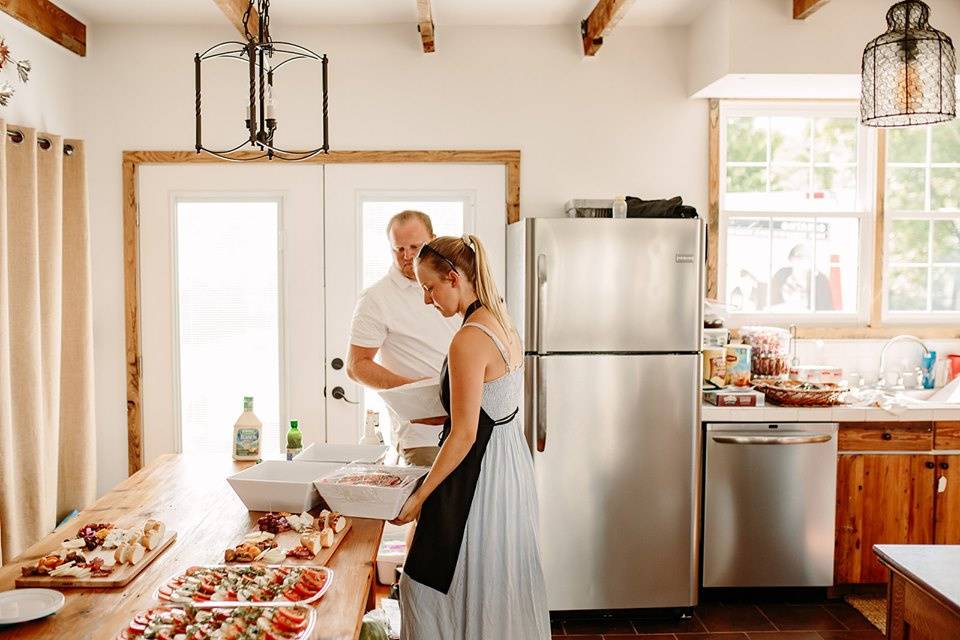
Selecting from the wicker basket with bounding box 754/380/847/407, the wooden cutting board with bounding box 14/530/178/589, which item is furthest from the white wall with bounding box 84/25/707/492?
the wooden cutting board with bounding box 14/530/178/589

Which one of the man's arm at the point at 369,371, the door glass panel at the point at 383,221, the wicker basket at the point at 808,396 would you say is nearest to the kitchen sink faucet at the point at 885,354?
the wicker basket at the point at 808,396

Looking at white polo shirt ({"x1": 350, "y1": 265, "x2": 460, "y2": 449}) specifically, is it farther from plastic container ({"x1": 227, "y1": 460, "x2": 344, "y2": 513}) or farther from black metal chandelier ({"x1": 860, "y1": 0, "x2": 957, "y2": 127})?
black metal chandelier ({"x1": 860, "y1": 0, "x2": 957, "y2": 127})

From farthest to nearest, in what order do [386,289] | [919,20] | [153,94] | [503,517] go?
[153,94] < [386,289] < [919,20] < [503,517]

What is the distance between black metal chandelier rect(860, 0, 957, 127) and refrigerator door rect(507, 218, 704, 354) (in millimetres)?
932

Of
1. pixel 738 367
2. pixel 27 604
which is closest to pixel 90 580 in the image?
pixel 27 604

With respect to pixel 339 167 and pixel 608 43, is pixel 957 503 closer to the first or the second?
pixel 608 43

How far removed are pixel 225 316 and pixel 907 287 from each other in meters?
3.37

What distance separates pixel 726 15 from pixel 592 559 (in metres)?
2.34

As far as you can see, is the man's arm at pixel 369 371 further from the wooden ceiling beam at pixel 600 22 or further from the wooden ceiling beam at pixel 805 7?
the wooden ceiling beam at pixel 805 7

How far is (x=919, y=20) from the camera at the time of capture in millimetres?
2547

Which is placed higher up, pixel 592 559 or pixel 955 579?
pixel 955 579

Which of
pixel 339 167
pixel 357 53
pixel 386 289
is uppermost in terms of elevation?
pixel 357 53

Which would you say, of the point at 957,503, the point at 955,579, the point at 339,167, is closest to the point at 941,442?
the point at 957,503

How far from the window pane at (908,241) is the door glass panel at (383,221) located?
6.96 ft
